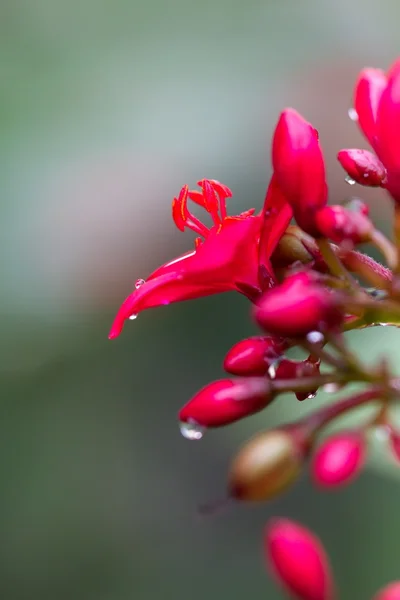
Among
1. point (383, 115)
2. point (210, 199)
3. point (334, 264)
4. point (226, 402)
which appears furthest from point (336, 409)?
point (210, 199)

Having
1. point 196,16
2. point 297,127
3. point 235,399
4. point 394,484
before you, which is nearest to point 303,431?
point 235,399

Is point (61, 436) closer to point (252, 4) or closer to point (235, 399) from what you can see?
point (252, 4)

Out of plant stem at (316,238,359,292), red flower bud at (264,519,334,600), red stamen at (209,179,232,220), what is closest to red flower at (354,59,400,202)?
plant stem at (316,238,359,292)

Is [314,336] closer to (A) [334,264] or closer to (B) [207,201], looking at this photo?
(A) [334,264]

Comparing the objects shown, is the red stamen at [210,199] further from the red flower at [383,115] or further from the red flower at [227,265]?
the red flower at [383,115]

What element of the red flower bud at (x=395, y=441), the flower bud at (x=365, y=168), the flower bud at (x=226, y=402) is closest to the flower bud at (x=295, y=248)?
the flower bud at (x=365, y=168)

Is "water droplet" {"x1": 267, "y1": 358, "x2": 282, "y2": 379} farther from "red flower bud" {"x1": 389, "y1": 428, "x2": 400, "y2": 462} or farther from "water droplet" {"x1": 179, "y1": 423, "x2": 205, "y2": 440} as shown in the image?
"red flower bud" {"x1": 389, "y1": 428, "x2": 400, "y2": 462}
